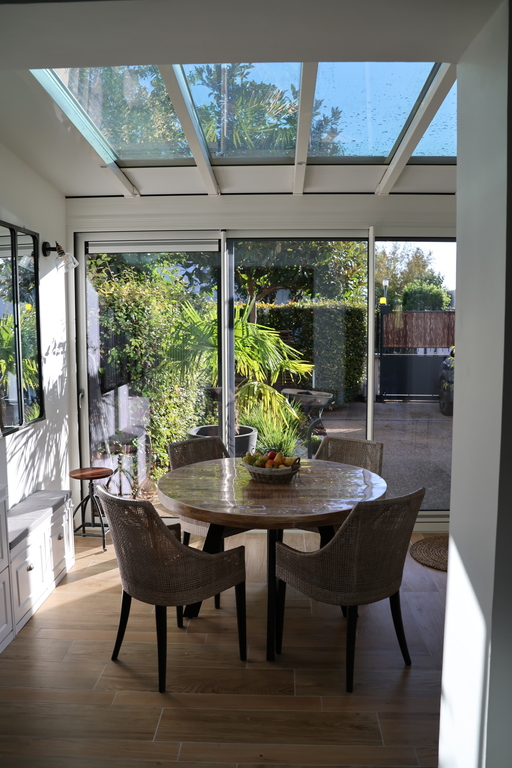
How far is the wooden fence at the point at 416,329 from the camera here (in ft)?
15.9

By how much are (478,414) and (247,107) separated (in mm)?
2323

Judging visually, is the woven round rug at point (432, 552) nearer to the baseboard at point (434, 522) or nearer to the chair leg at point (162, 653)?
the baseboard at point (434, 522)

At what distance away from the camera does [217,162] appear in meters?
4.07

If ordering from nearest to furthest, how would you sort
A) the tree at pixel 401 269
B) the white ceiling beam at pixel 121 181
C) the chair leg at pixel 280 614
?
the chair leg at pixel 280 614 → the white ceiling beam at pixel 121 181 → the tree at pixel 401 269

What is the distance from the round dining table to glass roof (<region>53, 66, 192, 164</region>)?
203 cm

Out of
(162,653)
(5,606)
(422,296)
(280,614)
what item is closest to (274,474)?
(280,614)

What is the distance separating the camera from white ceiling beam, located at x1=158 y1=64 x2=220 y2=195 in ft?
9.30

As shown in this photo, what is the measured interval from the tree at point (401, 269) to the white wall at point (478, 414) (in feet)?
9.38

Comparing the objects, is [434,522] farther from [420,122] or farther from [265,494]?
[420,122]

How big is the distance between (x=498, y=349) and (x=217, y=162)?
296 cm

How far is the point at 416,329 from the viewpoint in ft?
15.9

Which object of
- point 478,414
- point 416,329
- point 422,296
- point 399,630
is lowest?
point 399,630

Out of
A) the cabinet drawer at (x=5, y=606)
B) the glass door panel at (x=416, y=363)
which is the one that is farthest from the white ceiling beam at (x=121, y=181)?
the cabinet drawer at (x=5, y=606)

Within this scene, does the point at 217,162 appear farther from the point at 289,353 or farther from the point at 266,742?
the point at 266,742
